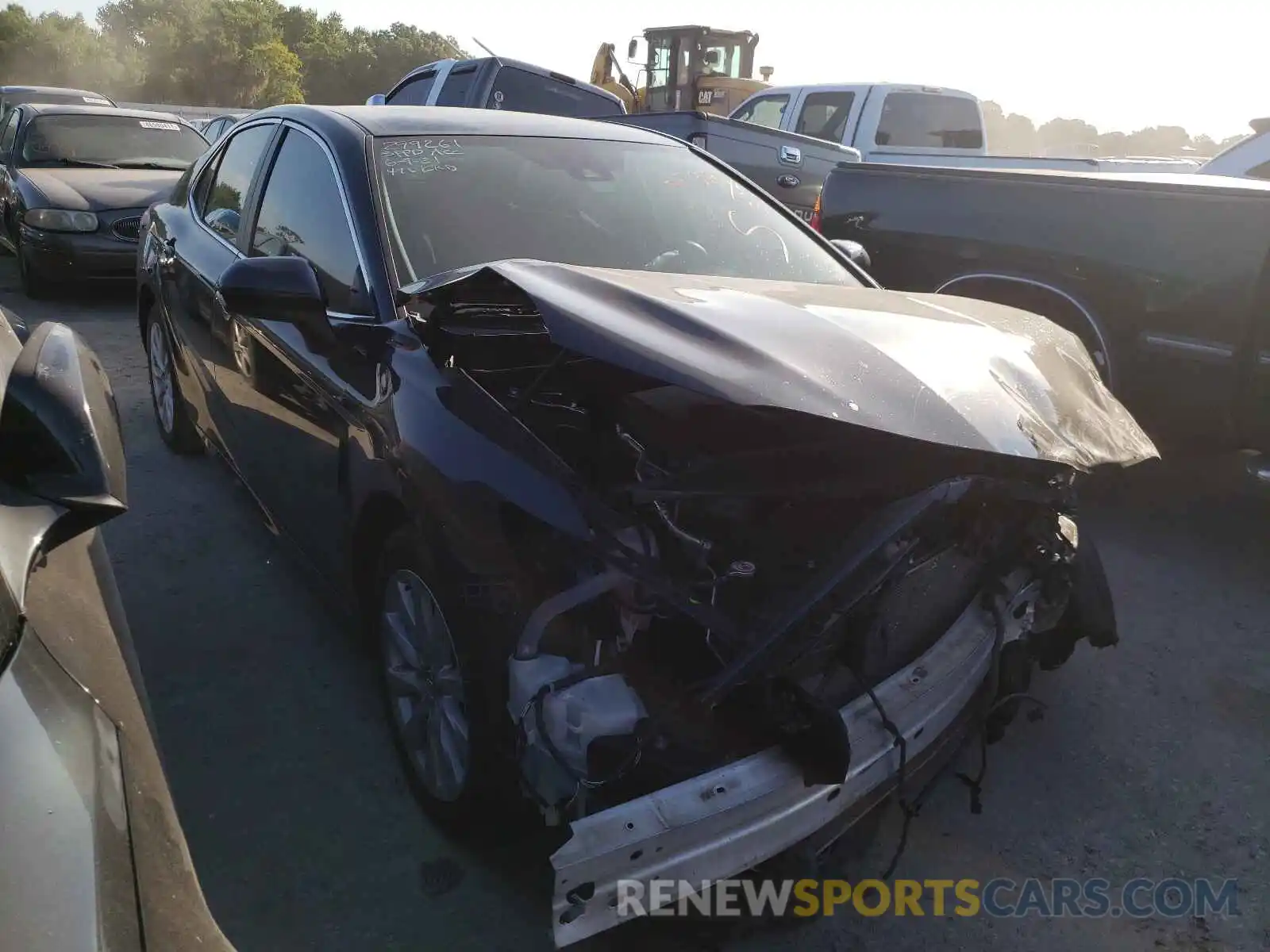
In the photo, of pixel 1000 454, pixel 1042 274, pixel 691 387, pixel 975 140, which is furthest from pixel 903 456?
pixel 975 140

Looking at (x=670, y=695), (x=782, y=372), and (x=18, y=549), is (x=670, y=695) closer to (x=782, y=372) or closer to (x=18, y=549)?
(x=782, y=372)

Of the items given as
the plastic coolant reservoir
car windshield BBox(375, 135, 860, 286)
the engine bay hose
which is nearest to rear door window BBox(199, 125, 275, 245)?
car windshield BBox(375, 135, 860, 286)

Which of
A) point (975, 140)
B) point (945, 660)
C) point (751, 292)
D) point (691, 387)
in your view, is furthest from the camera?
point (975, 140)

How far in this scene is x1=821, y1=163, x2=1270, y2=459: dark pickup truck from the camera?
155 inches

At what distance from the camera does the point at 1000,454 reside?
192cm

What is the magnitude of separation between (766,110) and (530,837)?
10.8m

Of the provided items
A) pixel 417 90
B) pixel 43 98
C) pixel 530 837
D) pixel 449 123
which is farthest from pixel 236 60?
pixel 530 837

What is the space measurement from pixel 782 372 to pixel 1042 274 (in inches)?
122

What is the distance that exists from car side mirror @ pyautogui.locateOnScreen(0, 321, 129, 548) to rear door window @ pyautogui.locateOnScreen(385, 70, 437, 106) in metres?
9.40

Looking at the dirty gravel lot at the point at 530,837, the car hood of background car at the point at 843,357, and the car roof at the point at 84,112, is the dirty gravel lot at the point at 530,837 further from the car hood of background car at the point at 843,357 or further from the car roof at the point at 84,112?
the car roof at the point at 84,112

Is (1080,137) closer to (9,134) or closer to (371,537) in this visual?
(9,134)

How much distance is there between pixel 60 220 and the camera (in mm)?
8016

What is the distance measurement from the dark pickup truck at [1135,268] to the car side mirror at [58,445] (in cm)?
394

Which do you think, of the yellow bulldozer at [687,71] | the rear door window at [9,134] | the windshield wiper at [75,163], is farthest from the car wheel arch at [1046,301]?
the yellow bulldozer at [687,71]
